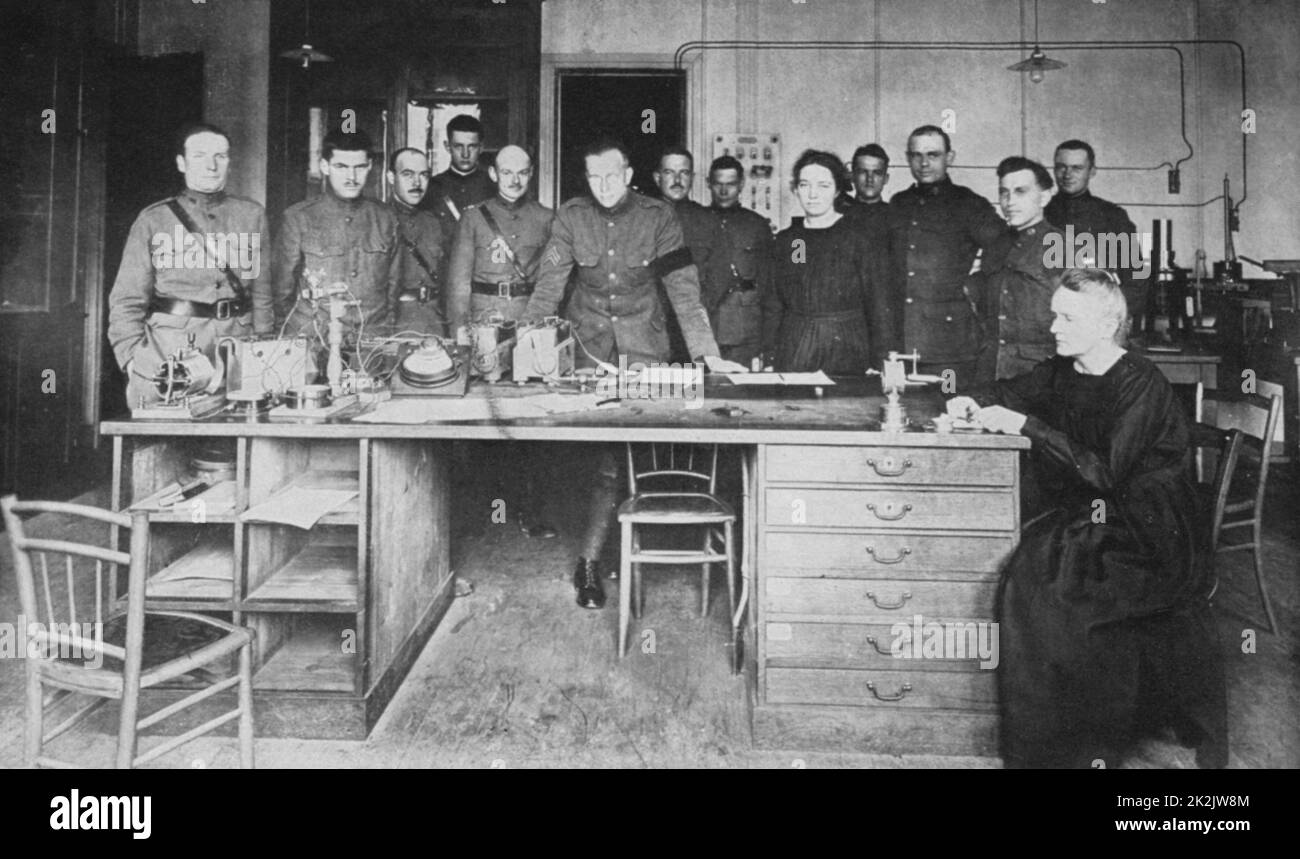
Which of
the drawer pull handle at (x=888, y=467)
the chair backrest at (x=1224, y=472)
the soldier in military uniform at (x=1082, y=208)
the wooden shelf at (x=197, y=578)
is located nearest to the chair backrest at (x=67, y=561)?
the wooden shelf at (x=197, y=578)

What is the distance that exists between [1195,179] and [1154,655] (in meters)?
5.11

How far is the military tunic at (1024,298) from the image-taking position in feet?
12.7

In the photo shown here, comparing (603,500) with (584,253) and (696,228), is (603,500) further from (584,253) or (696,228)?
(696,228)

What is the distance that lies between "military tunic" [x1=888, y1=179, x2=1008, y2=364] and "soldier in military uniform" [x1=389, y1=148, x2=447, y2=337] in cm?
217

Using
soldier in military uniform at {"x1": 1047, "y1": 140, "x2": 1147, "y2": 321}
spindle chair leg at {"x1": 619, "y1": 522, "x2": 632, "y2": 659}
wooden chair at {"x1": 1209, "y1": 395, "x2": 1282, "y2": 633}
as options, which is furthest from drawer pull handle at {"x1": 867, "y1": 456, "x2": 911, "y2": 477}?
soldier in military uniform at {"x1": 1047, "y1": 140, "x2": 1147, "y2": 321}

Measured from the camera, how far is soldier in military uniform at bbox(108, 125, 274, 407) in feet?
10.6

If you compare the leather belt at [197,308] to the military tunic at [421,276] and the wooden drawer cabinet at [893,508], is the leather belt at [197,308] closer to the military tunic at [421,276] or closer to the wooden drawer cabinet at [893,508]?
the military tunic at [421,276]

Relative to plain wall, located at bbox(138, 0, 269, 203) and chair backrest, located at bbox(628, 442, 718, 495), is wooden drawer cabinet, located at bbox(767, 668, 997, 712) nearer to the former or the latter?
chair backrest, located at bbox(628, 442, 718, 495)

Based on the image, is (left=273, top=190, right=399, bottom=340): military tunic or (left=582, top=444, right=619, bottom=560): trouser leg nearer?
(left=582, top=444, right=619, bottom=560): trouser leg

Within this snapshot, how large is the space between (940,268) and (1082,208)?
0.69 m

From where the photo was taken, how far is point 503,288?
4195 mm

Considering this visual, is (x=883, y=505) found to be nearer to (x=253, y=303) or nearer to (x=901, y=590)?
(x=901, y=590)

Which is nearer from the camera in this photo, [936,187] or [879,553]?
[879,553]

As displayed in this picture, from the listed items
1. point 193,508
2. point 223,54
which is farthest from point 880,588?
point 223,54
